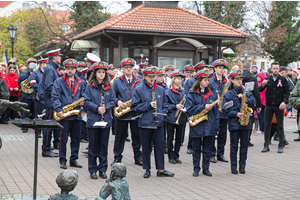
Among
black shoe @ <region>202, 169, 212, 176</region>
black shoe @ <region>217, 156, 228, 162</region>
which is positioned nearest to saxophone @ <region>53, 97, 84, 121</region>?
black shoe @ <region>202, 169, 212, 176</region>

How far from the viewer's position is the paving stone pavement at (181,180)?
6.15 m

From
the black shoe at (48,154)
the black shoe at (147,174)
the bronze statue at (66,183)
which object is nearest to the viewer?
the bronze statue at (66,183)

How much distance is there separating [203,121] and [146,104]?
123 cm

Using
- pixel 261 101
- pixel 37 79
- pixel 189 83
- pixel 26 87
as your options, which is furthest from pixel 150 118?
pixel 26 87

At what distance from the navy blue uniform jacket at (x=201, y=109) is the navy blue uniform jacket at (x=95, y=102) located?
62.6 inches

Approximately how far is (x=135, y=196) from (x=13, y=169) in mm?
3021

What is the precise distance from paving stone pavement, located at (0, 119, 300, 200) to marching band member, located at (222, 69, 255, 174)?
334 millimetres

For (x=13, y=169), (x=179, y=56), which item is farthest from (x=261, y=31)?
(x=13, y=169)

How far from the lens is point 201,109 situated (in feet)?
24.6

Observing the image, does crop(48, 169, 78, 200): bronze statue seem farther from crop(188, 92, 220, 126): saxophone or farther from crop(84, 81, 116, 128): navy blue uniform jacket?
crop(188, 92, 220, 126): saxophone

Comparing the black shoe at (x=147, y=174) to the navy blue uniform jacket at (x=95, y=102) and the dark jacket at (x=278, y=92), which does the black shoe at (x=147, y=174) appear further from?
the dark jacket at (x=278, y=92)

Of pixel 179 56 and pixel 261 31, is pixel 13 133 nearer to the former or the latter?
pixel 179 56

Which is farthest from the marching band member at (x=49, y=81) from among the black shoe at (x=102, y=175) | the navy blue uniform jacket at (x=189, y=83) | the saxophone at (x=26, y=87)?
the saxophone at (x=26, y=87)

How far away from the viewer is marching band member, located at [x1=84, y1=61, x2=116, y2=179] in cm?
716
